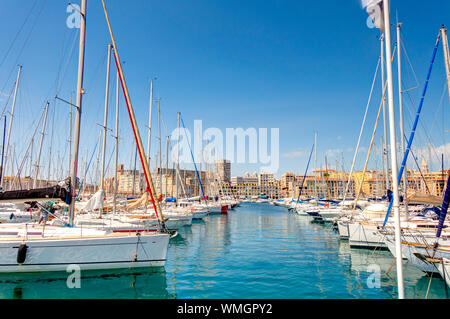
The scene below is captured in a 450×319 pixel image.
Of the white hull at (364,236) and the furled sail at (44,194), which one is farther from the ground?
the furled sail at (44,194)

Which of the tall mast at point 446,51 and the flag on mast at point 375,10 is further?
the tall mast at point 446,51

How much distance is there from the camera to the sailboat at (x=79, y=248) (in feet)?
36.4

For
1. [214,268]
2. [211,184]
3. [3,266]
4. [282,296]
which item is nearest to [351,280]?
[282,296]

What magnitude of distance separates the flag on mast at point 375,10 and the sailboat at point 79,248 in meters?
9.01

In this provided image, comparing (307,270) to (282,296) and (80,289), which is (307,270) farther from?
(80,289)

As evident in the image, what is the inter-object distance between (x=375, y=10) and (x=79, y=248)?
12668 mm

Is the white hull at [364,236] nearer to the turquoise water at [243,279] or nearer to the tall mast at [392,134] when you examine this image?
the turquoise water at [243,279]

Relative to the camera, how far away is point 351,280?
40.3 ft

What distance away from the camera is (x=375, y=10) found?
280 inches

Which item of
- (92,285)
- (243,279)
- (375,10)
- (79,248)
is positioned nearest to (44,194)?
(79,248)

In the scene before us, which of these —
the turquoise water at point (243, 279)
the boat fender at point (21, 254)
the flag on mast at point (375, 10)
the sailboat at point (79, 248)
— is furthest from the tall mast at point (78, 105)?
the flag on mast at point (375, 10)

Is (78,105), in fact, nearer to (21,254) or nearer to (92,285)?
(21,254)

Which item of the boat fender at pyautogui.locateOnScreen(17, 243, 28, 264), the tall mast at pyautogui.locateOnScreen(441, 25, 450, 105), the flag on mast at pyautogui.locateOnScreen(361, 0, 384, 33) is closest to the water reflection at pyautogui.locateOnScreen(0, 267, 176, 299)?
the boat fender at pyautogui.locateOnScreen(17, 243, 28, 264)
